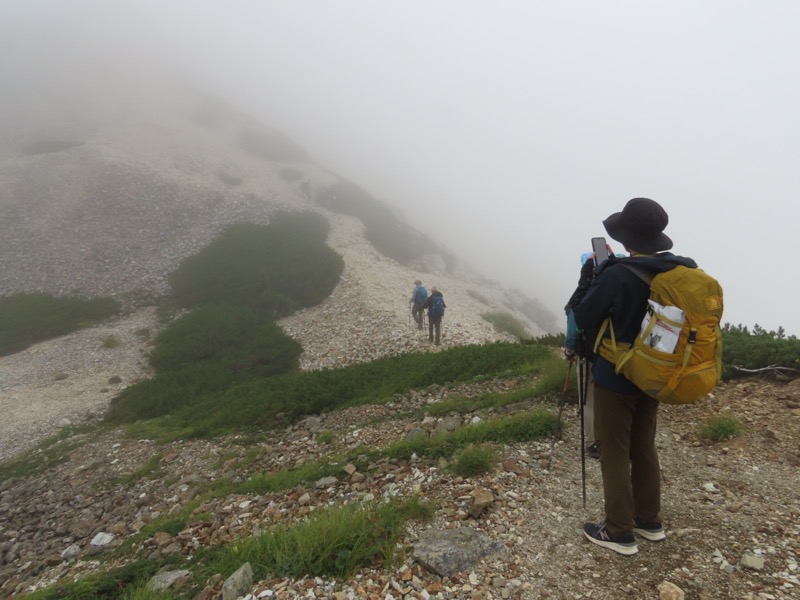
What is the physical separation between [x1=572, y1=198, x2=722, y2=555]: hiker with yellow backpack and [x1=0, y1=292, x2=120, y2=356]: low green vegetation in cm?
2956

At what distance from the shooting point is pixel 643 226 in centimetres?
436

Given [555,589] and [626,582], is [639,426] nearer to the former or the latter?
[626,582]

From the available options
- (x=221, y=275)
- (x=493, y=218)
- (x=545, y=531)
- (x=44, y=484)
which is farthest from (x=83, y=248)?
(x=493, y=218)

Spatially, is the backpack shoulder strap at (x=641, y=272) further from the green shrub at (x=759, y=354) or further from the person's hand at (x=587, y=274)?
the green shrub at (x=759, y=354)

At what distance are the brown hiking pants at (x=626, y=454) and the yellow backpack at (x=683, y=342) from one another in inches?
18.1

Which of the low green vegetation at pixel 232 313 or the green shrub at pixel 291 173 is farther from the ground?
the green shrub at pixel 291 173

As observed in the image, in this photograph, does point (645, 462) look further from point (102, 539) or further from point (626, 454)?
point (102, 539)

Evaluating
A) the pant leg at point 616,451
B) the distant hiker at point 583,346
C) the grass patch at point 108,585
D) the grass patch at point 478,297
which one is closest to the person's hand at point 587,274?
the distant hiker at point 583,346

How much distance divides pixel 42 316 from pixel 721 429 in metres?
33.1

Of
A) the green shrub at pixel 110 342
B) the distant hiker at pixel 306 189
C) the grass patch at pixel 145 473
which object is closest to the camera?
the grass patch at pixel 145 473

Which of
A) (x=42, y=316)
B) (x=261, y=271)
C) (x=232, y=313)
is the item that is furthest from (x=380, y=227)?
(x=42, y=316)

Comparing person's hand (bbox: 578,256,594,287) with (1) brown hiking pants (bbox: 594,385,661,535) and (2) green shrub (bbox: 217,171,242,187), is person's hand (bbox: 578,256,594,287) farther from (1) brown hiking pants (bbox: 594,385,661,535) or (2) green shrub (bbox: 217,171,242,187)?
(2) green shrub (bbox: 217,171,242,187)

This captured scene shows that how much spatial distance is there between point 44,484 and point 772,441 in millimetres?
16604

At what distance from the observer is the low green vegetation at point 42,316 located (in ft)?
81.5
